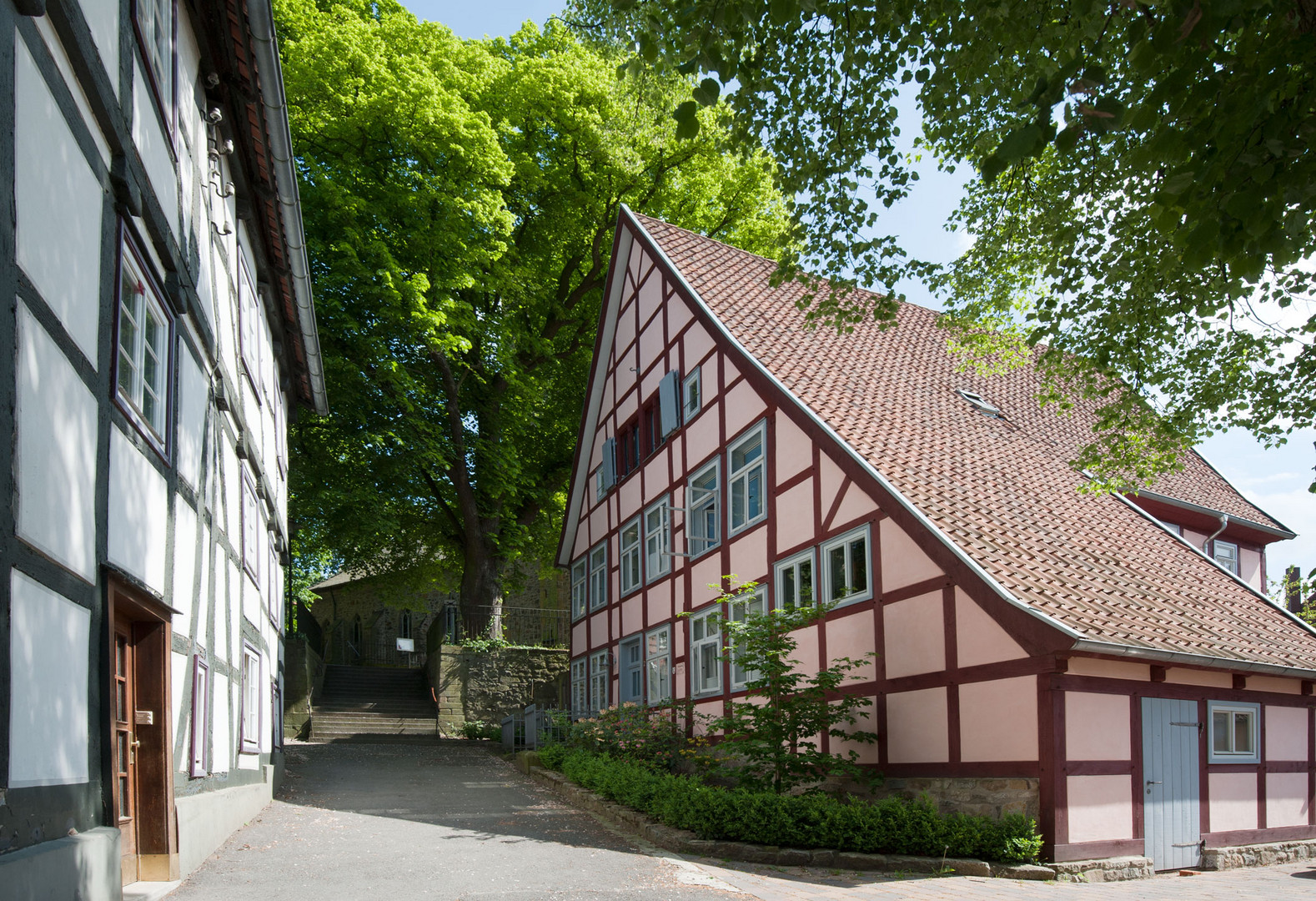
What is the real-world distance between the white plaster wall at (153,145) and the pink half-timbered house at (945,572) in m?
7.65

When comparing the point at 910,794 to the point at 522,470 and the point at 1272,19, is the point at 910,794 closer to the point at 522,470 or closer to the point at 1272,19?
the point at 1272,19

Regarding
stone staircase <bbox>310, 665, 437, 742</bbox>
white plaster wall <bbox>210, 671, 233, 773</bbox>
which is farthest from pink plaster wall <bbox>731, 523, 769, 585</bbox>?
stone staircase <bbox>310, 665, 437, 742</bbox>

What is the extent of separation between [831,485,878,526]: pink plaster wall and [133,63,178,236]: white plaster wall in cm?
782

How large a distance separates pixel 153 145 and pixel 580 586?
59.5ft

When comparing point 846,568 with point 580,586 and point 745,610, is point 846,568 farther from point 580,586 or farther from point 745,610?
point 580,586

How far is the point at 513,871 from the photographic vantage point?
9328mm

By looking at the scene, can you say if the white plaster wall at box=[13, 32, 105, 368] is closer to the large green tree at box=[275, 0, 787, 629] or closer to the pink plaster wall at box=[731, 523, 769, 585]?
the pink plaster wall at box=[731, 523, 769, 585]

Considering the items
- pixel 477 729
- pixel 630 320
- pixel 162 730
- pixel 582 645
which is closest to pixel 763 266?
pixel 630 320

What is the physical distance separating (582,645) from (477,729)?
145 inches

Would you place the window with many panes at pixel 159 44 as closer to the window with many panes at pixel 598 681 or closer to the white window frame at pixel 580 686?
the window with many panes at pixel 598 681

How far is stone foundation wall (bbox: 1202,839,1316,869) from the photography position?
36.4 feet

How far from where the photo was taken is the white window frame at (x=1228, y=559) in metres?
21.5

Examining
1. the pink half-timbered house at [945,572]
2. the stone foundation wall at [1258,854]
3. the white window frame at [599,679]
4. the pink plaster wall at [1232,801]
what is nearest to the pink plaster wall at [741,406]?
the pink half-timbered house at [945,572]

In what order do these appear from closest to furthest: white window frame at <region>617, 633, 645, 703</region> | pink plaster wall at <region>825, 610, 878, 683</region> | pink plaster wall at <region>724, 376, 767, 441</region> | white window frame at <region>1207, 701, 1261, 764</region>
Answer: white window frame at <region>1207, 701, 1261, 764</region> < pink plaster wall at <region>825, 610, 878, 683</region> < pink plaster wall at <region>724, 376, 767, 441</region> < white window frame at <region>617, 633, 645, 703</region>
